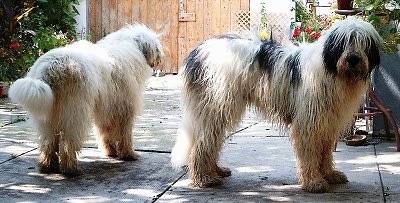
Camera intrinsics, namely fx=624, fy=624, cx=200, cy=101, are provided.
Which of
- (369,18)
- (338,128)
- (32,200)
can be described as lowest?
(32,200)

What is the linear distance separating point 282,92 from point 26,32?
25.9 feet

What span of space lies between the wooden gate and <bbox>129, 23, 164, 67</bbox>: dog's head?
8.33 meters

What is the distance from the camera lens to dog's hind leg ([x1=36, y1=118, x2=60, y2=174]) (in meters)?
5.10

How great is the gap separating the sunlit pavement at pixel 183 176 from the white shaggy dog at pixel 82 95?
0.64 ft

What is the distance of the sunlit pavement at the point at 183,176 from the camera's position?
180 inches

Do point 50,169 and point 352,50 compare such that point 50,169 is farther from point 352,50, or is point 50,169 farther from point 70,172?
point 352,50

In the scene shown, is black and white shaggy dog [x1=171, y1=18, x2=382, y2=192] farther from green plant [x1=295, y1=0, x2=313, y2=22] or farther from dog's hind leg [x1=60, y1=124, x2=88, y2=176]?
green plant [x1=295, y1=0, x2=313, y2=22]

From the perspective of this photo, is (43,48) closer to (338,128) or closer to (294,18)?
(294,18)

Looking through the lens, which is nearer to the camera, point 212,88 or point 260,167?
point 212,88

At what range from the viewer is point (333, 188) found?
15.6ft

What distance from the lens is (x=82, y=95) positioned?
5.03 m

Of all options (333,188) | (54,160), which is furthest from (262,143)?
(54,160)

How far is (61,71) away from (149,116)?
360cm

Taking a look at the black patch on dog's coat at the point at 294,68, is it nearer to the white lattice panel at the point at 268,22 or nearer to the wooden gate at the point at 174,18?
the white lattice panel at the point at 268,22
